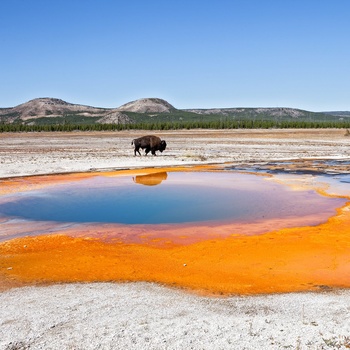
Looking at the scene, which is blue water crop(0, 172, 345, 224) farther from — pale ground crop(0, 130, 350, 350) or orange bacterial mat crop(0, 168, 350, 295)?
pale ground crop(0, 130, 350, 350)

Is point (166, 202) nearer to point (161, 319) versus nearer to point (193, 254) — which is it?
point (193, 254)

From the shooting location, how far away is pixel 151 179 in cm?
2153

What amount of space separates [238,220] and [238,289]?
522 centimetres

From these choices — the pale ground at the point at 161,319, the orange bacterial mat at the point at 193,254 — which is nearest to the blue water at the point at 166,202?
the orange bacterial mat at the point at 193,254

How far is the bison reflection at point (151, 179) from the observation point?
20.3 m

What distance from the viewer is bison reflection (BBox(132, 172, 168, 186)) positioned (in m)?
20.3

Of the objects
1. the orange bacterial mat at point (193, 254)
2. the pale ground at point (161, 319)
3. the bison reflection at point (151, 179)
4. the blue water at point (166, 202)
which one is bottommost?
the bison reflection at point (151, 179)

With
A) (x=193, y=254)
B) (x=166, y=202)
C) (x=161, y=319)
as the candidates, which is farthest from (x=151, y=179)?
(x=161, y=319)

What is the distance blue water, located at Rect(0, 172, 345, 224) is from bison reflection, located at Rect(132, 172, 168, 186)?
17.2 inches

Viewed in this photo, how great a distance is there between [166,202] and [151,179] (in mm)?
6279

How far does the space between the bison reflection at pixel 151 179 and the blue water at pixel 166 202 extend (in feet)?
1.43

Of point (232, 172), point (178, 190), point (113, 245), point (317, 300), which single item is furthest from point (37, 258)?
point (232, 172)

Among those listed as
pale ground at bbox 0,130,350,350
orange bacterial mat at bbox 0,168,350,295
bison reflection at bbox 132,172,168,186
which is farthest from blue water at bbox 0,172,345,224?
pale ground at bbox 0,130,350,350

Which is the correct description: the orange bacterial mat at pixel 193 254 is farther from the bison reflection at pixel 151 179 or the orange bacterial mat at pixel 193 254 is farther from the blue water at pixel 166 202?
the bison reflection at pixel 151 179
